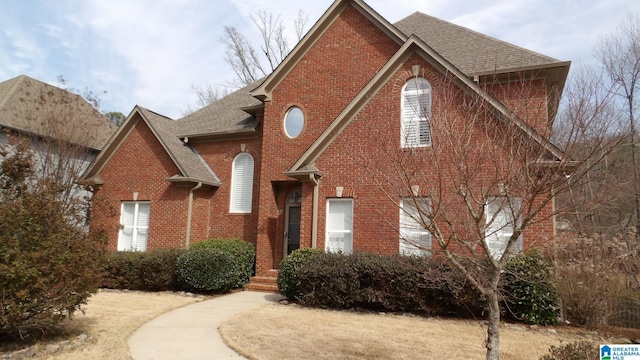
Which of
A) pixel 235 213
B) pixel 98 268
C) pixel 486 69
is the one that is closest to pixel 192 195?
pixel 235 213

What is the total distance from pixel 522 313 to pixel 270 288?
25.1 ft

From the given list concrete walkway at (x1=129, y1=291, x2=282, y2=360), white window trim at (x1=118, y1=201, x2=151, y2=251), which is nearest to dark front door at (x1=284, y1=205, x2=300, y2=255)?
concrete walkway at (x1=129, y1=291, x2=282, y2=360)

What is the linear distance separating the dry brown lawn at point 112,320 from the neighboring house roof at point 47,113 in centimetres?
831

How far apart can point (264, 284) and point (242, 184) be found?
442cm

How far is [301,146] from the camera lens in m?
15.4

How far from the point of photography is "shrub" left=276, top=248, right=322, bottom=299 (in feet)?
37.4

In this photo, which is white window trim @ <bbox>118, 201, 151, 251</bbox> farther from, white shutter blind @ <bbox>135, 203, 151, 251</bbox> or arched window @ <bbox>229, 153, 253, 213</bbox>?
arched window @ <bbox>229, 153, 253, 213</bbox>

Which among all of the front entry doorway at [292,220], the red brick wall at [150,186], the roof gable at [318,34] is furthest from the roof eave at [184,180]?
the roof gable at [318,34]

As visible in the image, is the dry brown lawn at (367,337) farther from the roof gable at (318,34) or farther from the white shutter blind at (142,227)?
the roof gable at (318,34)

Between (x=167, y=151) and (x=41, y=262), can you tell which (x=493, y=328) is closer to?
(x=41, y=262)

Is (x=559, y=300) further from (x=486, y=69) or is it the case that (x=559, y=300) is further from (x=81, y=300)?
(x=81, y=300)

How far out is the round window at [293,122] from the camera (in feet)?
51.2

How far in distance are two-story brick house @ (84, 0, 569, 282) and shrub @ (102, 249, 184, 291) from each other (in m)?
2.01

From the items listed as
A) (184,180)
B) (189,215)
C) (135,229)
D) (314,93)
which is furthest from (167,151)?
(314,93)
